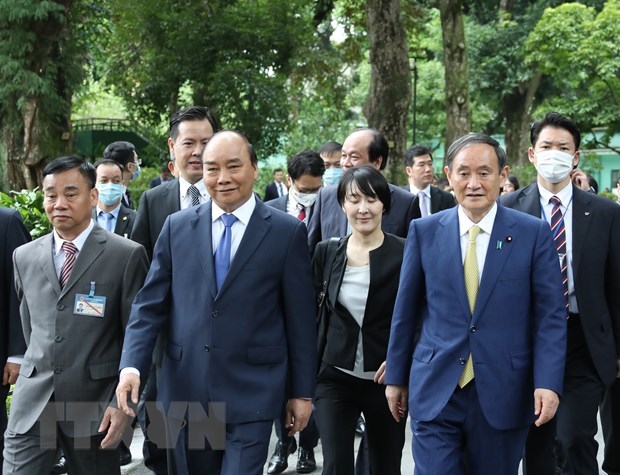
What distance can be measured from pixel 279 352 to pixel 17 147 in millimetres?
10633

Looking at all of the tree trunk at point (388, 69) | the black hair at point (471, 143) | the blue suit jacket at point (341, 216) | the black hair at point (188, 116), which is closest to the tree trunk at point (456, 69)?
the tree trunk at point (388, 69)

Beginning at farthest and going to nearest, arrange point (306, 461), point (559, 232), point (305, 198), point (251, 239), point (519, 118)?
point (519, 118)
point (305, 198)
point (306, 461)
point (559, 232)
point (251, 239)

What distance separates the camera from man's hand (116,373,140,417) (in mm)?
4574

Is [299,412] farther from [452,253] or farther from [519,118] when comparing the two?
[519,118]

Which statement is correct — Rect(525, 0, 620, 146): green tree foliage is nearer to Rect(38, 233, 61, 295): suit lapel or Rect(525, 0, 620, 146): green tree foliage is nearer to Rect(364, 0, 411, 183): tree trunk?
Rect(364, 0, 411, 183): tree trunk

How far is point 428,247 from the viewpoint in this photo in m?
4.97

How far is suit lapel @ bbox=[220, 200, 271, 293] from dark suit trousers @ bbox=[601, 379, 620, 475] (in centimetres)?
308

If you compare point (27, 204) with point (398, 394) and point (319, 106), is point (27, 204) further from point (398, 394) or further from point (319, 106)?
point (319, 106)

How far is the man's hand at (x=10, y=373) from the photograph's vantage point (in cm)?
573

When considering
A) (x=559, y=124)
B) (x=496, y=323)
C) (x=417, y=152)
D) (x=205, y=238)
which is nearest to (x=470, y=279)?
(x=496, y=323)

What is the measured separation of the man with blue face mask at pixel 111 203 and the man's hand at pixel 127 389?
3999 millimetres

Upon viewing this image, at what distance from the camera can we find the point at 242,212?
16.1 feet

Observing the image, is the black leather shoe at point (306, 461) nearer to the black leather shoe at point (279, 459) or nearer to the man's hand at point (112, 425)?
the black leather shoe at point (279, 459)

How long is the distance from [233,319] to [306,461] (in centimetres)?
280
